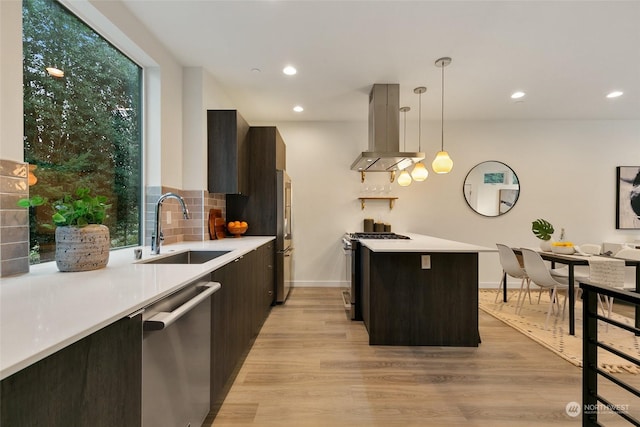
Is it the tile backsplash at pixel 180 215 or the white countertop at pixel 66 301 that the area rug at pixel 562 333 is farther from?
the tile backsplash at pixel 180 215

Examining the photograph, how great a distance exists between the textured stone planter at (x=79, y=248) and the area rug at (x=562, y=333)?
135 inches

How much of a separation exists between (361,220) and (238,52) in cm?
302

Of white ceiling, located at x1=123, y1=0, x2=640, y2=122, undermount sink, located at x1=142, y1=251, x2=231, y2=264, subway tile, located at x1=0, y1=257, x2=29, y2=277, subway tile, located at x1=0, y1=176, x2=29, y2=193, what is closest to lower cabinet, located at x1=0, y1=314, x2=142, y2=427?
subway tile, located at x1=0, y1=257, x2=29, y2=277

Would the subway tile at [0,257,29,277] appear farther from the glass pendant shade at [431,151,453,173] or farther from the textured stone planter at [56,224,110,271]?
the glass pendant shade at [431,151,453,173]

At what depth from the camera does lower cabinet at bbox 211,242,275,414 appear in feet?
5.34

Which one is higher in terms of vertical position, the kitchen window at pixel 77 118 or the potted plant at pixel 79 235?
the kitchen window at pixel 77 118

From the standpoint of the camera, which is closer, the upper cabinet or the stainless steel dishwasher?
the stainless steel dishwasher

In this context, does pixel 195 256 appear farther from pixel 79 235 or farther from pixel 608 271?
pixel 608 271

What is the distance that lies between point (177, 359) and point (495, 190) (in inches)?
204

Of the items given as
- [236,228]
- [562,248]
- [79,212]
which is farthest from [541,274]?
[79,212]

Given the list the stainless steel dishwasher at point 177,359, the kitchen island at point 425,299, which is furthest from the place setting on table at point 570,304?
the stainless steel dishwasher at point 177,359

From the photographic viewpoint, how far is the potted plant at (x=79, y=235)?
1.38 metres

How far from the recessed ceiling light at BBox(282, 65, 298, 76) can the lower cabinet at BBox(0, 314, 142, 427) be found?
282 cm

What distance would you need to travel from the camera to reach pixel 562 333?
2.85m
